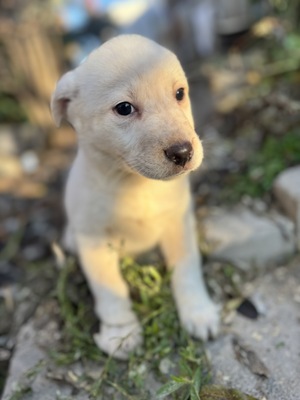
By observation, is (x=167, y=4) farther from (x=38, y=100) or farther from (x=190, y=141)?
(x=190, y=141)

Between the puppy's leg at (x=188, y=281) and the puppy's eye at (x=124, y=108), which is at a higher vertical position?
the puppy's eye at (x=124, y=108)

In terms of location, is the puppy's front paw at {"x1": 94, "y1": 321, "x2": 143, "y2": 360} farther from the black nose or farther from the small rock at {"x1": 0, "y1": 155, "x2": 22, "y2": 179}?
the small rock at {"x1": 0, "y1": 155, "x2": 22, "y2": 179}

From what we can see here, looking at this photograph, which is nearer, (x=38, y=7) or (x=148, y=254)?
(x=148, y=254)

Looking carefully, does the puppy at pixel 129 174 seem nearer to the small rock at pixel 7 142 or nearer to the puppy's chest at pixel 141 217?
the puppy's chest at pixel 141 217

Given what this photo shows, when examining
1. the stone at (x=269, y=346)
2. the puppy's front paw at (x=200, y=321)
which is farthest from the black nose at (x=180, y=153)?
the stone at (x=269, y=346)

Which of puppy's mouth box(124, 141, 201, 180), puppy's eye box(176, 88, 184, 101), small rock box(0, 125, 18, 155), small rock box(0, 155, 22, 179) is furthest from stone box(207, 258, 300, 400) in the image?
small rock box(0, 125, 18, 155)

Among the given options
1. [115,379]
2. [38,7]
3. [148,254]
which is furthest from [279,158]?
[38,7]
